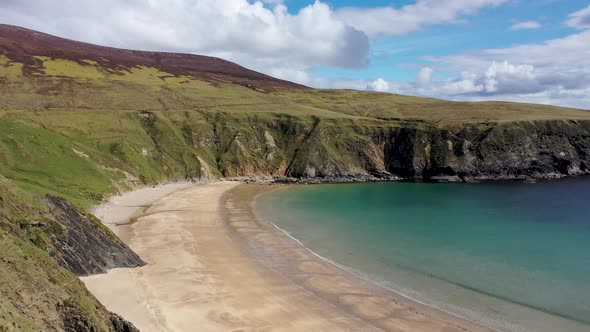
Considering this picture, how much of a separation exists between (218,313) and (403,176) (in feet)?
310

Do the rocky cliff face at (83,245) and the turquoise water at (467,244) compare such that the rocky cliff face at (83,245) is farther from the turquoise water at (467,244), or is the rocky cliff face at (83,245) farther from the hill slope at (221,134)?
the hill slope at (221,134)

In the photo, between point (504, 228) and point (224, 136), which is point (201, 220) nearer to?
point (504, 228)

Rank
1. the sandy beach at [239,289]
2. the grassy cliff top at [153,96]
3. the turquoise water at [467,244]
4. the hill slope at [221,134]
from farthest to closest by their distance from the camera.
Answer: the grassy cliff top at [153,96] → the hill slope at [221,134] → the turquoise water at [467,244] → the sandy beach at [239,289]

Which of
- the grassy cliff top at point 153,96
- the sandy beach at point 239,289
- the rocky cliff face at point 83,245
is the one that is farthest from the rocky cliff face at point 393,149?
the rocky cliff face at point 83,245

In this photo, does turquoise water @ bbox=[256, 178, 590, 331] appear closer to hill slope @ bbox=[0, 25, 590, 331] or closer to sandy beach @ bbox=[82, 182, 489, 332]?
sandy beach @ bbox=[82, 182, 489, 332]

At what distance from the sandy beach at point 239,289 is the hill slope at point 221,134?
22568 millimetres

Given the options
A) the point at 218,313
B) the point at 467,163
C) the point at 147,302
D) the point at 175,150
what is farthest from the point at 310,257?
the point at 467,163

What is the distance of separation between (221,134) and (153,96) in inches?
1283

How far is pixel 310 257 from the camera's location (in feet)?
143

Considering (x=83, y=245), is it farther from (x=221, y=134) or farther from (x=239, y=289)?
(x=221, y=134)

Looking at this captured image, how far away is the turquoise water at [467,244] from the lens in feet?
106

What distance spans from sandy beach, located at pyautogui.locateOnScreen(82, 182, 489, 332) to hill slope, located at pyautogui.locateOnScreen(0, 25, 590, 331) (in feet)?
74.0

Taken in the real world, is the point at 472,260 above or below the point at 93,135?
below

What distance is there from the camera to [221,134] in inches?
4432
